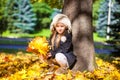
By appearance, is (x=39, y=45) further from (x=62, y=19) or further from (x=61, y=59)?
(x=62, y=19)

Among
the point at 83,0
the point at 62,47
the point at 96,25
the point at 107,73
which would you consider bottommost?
the point at 96,25

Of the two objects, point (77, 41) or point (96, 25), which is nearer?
point (77, 41)

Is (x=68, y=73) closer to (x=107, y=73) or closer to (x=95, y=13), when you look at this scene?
(x=107, y=73)

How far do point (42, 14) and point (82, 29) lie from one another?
58251mm

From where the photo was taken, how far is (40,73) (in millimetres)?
6441

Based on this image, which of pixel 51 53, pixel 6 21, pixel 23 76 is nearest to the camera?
pixel 23 76

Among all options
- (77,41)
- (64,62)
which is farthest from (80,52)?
(64,62)

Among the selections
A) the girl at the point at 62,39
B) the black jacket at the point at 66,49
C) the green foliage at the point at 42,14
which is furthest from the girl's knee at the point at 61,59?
the green foliage at the point at 42,14

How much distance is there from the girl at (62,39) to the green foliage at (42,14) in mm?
56413

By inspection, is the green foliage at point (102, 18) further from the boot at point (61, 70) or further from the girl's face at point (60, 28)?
the boot at point (61, 70)

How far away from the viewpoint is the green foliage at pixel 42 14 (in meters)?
63.8

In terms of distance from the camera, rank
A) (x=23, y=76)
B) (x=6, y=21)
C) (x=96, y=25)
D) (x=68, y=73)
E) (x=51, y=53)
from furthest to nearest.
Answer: (x=96, y=25)
(x=6, y=21)
(x=51, y=53)
(x=68, y=73)
(x=23, y=76)

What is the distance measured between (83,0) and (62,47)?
3.86ft

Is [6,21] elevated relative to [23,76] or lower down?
lower down
